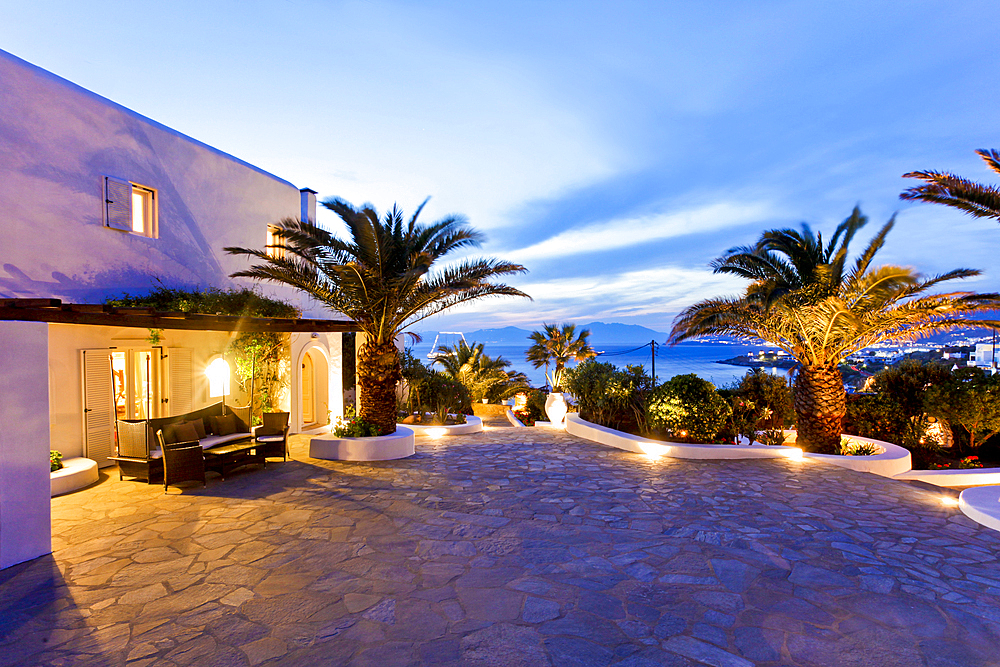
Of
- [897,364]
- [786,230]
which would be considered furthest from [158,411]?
[897,364]

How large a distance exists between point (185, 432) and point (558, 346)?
51.2 ft

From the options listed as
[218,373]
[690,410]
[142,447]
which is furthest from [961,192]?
[142,447]

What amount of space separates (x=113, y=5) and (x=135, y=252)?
570 centimetres

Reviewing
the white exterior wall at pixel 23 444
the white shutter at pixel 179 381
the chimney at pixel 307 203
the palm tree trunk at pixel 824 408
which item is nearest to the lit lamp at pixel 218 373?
the white shutter at pixel 179 381

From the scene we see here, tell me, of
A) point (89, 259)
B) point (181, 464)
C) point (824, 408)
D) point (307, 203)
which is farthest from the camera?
point (307, 203)

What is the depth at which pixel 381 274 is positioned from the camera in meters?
9.02

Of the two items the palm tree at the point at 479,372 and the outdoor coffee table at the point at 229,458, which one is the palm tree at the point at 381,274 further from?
the palm tree at the point at 479,372

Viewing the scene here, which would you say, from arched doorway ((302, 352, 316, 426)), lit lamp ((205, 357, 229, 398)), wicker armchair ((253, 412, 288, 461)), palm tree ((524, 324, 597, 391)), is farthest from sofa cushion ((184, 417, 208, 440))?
palm tree ((524, 324, 597, 391))

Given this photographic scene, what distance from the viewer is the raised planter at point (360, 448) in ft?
30.0

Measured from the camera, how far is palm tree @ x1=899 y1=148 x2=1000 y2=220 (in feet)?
23.3

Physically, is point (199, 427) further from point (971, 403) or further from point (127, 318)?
point (971, 403)

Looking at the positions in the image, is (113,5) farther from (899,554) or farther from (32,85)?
(899,554)

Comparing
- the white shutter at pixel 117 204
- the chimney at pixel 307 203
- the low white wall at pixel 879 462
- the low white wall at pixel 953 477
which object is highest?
the chimney at pixel 307 203

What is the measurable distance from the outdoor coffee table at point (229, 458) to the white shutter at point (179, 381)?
2.37 m
